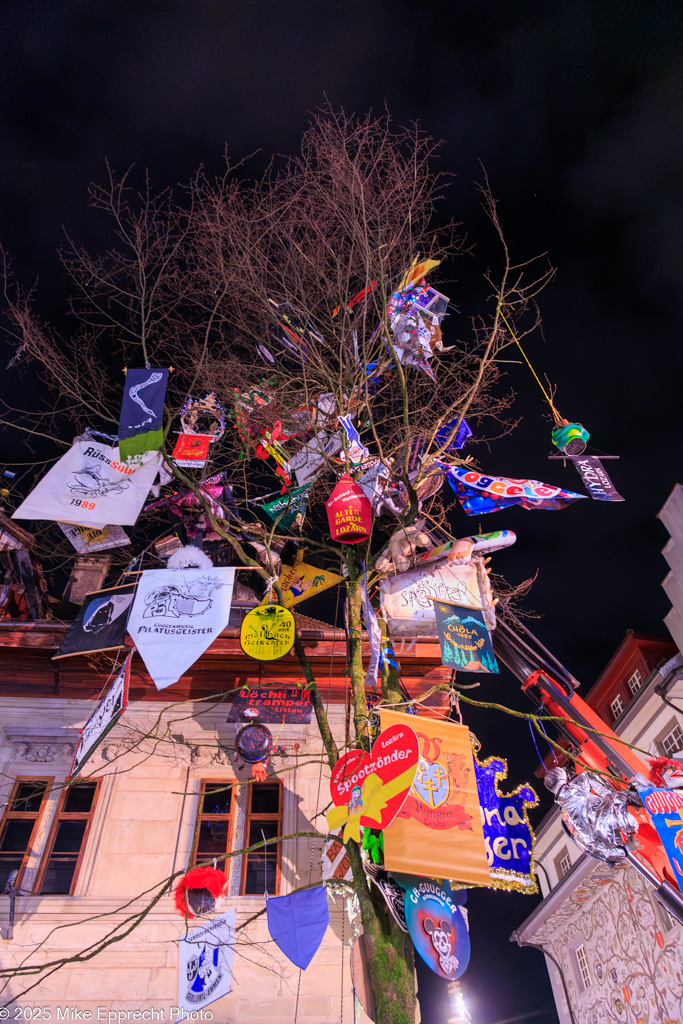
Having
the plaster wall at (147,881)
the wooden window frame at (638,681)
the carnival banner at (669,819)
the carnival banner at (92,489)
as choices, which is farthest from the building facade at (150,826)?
the wooden window frame at (638,681)

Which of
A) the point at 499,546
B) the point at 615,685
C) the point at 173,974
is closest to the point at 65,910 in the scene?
the point at 173,974

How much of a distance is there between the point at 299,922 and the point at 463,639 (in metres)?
4.21

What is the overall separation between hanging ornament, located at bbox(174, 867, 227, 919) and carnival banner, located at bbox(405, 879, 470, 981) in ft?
12.4

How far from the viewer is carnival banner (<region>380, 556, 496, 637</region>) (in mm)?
10133

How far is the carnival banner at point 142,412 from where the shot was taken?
974cm

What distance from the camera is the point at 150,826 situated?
1030cm

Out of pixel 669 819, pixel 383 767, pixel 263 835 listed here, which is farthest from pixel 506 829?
pixel 263 835

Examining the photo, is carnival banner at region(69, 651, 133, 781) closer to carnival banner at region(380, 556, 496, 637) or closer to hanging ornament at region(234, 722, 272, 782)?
hanging ornament at region(234, 722, 272, 782)

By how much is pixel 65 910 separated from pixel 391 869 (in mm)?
5663

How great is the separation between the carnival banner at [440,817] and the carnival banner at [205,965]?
108 inches

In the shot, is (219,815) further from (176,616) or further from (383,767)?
(383,767)

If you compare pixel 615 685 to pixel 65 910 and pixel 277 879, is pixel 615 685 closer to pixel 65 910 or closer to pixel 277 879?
pixel 277 879

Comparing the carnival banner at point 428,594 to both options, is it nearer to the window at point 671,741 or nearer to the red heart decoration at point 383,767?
the red heart decoration at point 383,767

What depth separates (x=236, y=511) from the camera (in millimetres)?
12195
